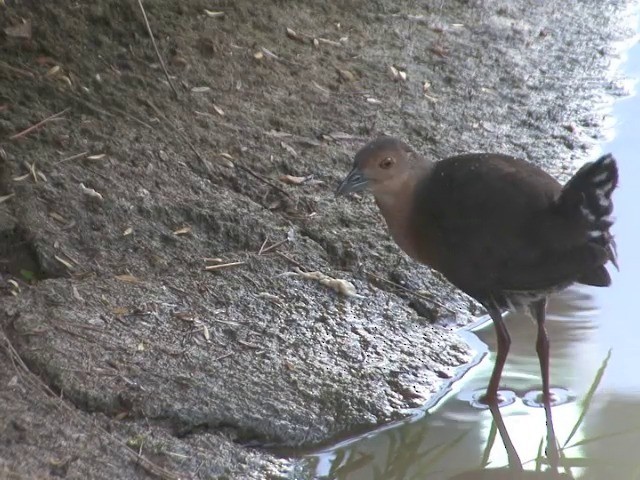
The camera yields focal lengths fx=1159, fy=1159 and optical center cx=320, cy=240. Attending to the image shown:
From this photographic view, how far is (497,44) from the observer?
854 cm

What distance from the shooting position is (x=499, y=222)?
4.95 meters

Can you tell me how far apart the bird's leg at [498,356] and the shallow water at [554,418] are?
84 mm

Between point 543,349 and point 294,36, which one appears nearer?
point 543,349

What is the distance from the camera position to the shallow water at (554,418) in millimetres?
4809

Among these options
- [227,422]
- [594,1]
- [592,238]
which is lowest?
[227,422]

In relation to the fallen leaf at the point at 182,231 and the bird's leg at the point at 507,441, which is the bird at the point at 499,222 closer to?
the bird's leg at the point at 507,441

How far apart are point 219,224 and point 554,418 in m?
1.87

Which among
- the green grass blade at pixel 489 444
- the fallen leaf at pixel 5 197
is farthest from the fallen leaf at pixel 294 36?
the green grass blade at pixel 489 444

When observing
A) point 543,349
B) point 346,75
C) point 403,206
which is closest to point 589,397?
point 543,349

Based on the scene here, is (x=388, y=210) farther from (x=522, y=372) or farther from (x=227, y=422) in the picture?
(x=227, y=422)

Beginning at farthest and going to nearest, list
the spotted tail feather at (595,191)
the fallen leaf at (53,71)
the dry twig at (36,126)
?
the fallen leaf at (53,71), the dry twig at (36,126), the spotted tail feather at (595,191)

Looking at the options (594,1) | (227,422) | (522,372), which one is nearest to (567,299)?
(522,372)

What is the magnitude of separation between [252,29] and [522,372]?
3038mm

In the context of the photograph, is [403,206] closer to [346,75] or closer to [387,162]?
[387,162]
